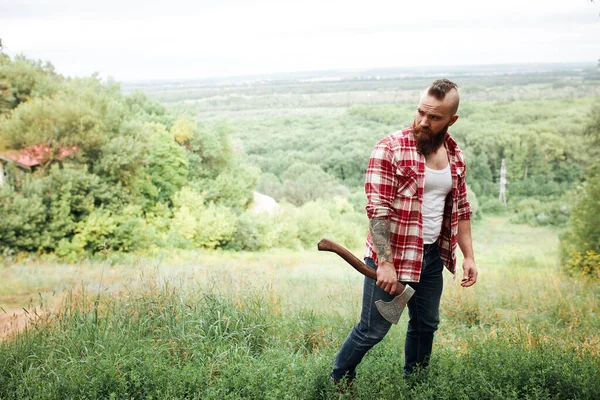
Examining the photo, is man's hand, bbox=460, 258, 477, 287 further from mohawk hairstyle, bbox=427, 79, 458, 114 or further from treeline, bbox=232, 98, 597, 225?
treeline, bbox=232, 98, 597, 225

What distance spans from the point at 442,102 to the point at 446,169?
0.39m

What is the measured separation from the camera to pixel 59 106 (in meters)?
16.7

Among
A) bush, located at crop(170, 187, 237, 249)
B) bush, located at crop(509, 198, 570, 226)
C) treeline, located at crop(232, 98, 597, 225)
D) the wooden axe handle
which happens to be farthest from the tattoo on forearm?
treeline, located at crop(232, 98, 597, 225)

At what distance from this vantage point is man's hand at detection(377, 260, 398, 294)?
2453 mm

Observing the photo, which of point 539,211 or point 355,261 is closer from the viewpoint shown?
point 355,261

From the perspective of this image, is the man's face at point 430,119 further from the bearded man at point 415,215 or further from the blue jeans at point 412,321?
the blue jeans at point 412,321

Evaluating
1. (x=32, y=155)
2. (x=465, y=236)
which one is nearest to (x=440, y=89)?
(x=465, y=236)

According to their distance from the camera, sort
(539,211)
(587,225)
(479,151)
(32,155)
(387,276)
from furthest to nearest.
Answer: (479,151), (539,211), (32,155), (587,225), (387,276)

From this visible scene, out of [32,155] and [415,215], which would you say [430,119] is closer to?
[415,215]

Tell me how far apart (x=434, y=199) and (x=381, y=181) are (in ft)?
1.30

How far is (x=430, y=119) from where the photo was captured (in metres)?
2.54

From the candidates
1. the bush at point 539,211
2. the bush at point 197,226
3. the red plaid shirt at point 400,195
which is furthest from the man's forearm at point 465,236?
the bush at point 539,211

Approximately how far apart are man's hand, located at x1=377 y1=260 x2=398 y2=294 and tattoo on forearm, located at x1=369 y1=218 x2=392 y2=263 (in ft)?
0.10

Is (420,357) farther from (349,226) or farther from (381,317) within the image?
(349,226)
